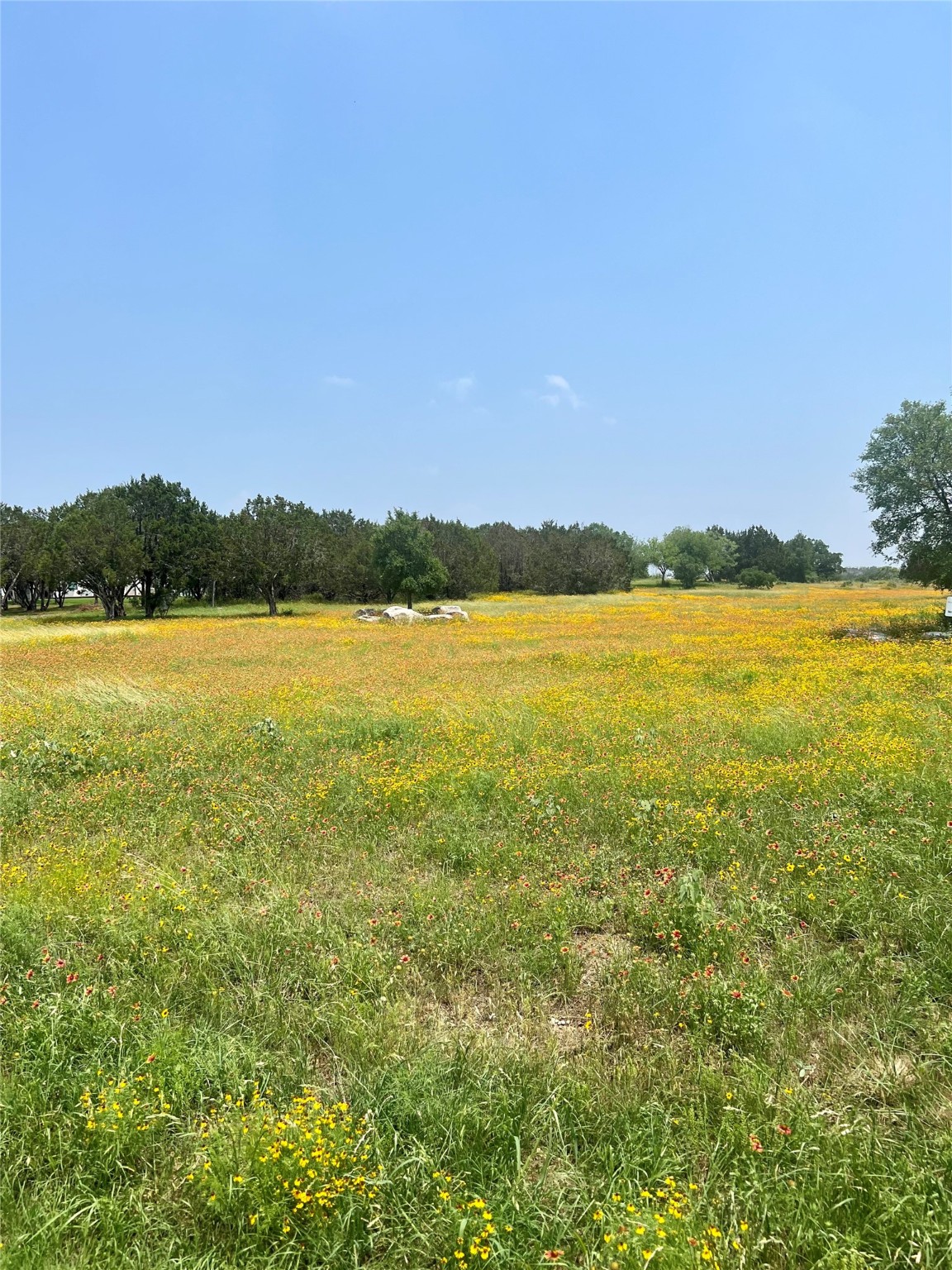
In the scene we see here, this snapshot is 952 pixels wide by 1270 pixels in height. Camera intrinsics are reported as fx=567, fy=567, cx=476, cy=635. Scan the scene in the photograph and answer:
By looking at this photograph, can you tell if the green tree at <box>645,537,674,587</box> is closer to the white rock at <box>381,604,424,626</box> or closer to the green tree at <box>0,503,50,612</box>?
the white rock at <box>381,604,424,626</box>

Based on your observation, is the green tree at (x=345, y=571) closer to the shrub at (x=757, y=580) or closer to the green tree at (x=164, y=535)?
the green tree at (x=164, y=535)

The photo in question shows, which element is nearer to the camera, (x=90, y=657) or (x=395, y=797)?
(x=395, y=797)

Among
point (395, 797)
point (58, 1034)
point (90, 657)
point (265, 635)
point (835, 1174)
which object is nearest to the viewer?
point (835, 1174)

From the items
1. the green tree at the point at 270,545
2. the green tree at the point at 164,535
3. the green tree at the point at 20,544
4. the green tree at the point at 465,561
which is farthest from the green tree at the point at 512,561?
the green tree at the point at 20,544

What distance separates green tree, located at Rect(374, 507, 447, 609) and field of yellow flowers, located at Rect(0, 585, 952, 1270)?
169 ft

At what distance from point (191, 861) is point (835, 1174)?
21.0 feet

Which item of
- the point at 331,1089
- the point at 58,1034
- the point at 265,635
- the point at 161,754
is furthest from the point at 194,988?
the point at 265,635

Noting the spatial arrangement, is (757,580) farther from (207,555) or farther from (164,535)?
(164,535)

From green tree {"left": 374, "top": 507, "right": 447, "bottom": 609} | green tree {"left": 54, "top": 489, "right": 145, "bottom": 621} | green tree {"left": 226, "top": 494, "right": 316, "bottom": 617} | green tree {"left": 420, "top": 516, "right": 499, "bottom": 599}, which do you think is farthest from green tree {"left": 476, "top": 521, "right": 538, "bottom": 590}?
green tree {"left": 54, "top": 489, "right": 145, "bottom": 621}

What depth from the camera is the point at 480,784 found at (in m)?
8.58

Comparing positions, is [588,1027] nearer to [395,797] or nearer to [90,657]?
[395,797]

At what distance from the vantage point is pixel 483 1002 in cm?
458

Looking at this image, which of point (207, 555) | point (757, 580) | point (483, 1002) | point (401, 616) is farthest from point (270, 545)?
point (757, 580)

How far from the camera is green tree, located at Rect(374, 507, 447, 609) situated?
61.2m
